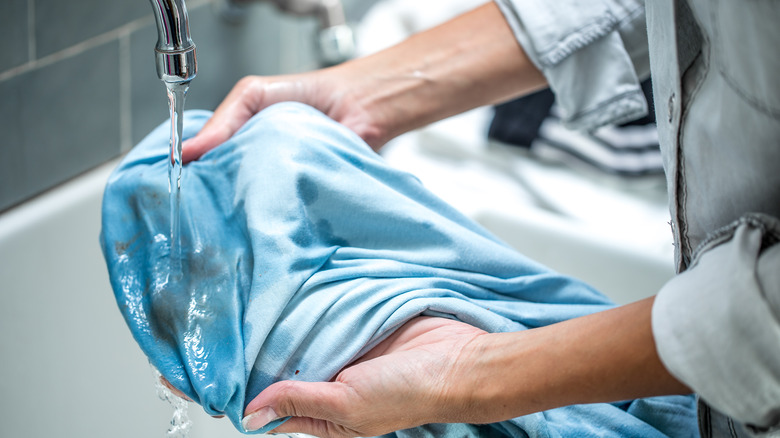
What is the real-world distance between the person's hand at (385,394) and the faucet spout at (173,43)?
22 cm

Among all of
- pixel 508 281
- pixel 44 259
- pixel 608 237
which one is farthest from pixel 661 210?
pixel 44 259

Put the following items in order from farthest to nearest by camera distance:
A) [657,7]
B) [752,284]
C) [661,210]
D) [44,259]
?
[661,210] → [44,259] → [657,7] → [752,284]

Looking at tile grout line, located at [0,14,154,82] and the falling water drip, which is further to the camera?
tile grout line, located at [0,14,154,82]

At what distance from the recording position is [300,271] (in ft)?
1.69

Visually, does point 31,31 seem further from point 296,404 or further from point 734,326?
point 734,326

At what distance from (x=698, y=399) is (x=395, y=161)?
66 cm

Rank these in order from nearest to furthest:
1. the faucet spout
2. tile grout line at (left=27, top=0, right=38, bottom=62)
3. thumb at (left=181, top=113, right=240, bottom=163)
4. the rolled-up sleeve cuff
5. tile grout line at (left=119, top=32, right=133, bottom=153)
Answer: the rolled-up sleeve cuff → the faucet spout → thumb at (left=181, top=113, right=240, bottom=163) → tile grout line at (left=27, top=0, right=38, bottom=62) → tile grout line at (left=119, top=32, right=133, bottom=153)

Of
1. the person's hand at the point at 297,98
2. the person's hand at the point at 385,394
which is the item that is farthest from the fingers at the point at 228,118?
the person's hand at the point at 385,394

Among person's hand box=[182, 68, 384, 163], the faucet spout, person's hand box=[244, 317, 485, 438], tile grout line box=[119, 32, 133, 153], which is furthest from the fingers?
tile grout line box=[119, 32, 133, 153]

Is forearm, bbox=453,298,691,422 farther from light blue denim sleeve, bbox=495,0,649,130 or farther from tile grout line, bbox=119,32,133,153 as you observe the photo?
tile grout line, bbox=119,32,133,153

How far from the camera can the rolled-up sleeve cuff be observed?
360 millimetres

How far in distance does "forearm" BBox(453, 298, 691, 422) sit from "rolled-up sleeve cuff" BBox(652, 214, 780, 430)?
2 centimetres

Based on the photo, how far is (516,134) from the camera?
108cm

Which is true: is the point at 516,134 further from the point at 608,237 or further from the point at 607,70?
the point at 607,70
